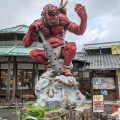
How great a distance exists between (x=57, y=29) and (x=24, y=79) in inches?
331

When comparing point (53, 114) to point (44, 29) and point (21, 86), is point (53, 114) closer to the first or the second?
point (44, 29)

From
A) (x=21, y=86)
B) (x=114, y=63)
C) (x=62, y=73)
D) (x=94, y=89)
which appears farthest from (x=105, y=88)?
(x=62, y=73)

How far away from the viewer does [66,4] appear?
8.59 m

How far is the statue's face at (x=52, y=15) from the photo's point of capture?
859 centimetres

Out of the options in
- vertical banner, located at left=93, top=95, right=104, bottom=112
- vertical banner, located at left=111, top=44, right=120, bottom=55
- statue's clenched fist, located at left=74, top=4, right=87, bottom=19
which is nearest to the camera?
statue's clenched fist, located at left=74, top=4, right=87, bottom=19

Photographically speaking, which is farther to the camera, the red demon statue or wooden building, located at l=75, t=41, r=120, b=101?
wooden building, located at l=75, t=41, r=120, b=101

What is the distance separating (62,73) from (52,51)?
999mm

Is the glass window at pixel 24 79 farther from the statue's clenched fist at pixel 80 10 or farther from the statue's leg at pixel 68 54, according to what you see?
the statue's clenched fist at pixel 80 10

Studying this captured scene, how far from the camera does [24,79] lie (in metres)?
16.6

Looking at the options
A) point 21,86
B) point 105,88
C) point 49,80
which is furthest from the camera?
point 105,88

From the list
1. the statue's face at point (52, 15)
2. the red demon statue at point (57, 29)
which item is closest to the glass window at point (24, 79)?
A: the red demon statue at point (57, 29)

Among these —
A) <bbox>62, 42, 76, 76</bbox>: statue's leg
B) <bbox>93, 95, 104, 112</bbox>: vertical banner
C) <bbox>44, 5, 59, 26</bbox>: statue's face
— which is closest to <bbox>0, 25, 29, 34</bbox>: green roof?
<bbox>44, 5, 59, 26</bbox>: statue's face

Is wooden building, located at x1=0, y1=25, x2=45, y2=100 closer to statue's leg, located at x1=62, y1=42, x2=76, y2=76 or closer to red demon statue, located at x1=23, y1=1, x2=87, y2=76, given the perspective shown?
red demon statue, located at x1=23, y1=1, x2=87, y2=76

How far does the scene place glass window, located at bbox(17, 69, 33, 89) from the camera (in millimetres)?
16500
